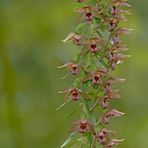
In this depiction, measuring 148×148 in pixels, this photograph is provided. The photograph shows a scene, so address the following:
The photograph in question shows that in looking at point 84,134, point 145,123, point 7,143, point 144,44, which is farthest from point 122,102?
point 84,134

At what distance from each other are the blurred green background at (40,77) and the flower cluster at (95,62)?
4.33m

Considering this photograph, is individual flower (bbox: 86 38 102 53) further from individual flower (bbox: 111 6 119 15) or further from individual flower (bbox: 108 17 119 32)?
individual flower (bbox: 111 6 119 15)

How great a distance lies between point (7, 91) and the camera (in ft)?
31.1

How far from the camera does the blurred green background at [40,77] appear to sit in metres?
9.59

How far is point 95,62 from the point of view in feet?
16.4

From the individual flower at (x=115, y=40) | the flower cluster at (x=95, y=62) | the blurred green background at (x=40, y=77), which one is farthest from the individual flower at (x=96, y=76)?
the blurred green background at (x=40, y=77)

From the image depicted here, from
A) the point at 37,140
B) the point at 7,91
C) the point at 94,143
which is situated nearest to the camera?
the point at 94,143

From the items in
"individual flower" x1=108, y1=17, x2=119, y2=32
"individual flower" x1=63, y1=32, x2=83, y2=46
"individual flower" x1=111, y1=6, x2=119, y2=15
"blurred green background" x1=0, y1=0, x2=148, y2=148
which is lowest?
"blurred green background" x1=0, y1=0, x2=148, y2=148

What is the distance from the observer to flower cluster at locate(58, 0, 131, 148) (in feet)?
16.3

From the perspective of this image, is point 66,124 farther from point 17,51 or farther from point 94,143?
point 94,143

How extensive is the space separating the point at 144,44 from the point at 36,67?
88.3 inches

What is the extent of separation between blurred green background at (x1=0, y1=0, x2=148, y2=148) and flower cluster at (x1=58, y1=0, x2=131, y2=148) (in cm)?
433

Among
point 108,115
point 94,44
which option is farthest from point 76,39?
point 108,115

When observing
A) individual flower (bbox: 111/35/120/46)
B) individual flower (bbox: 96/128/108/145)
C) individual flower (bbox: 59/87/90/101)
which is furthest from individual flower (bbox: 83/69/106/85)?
individual flower (bbox: 96/128/108/145)
